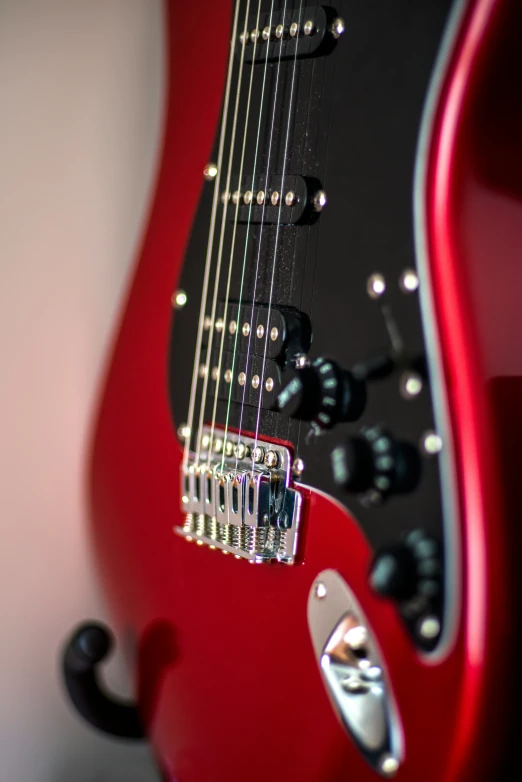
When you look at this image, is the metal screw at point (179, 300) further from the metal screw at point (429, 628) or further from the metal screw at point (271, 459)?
the metal screw at point (429, 628)

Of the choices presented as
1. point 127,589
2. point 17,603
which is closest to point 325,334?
point 127,589

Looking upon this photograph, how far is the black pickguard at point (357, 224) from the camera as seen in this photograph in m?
0.44

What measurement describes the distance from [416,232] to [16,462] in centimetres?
52

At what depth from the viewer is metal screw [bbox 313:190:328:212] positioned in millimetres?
525

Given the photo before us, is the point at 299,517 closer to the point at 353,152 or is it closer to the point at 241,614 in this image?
the point at 241,614

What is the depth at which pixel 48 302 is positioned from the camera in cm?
83

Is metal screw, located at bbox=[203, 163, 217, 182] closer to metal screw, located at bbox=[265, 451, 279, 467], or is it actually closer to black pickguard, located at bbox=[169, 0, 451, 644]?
black pickguard, located at bbox=[169, 0, 451, 644]

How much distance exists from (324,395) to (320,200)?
131 millimetres

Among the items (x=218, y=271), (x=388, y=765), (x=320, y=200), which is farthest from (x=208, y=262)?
(x=388, y=765)

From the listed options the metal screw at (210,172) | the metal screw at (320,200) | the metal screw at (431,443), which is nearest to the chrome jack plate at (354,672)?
the metal screw at (431,443)

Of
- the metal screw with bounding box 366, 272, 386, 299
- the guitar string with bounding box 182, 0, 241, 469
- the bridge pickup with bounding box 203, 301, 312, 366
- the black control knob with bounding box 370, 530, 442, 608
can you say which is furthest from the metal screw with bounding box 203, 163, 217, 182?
the black control knob with bounding box 370, 530, 442, 608

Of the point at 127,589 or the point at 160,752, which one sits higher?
the point at 127,589

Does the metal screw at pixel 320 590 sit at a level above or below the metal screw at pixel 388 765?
above

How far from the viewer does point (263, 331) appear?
22.1 inches
